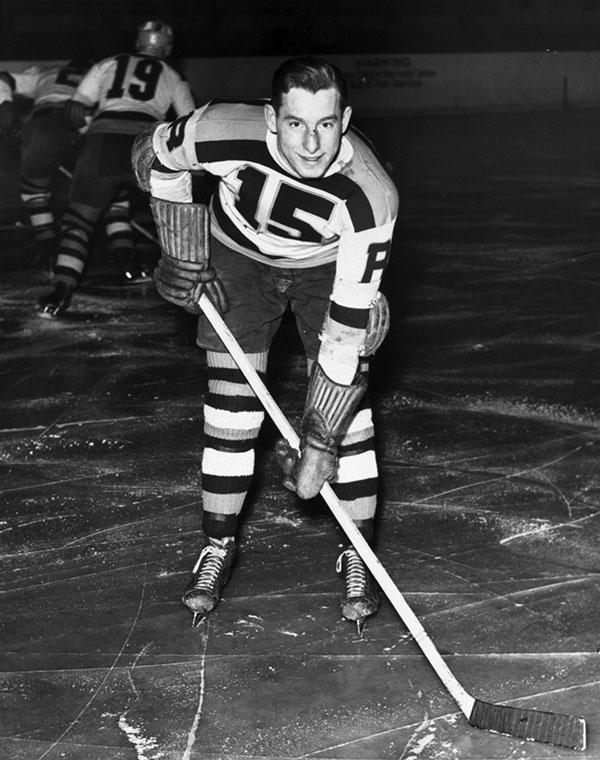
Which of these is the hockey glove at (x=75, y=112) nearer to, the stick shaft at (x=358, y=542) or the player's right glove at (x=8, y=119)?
the player's right glove at (x=8, y=119)

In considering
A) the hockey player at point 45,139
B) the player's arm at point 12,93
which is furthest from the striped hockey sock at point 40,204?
the player's arm at point 12,93

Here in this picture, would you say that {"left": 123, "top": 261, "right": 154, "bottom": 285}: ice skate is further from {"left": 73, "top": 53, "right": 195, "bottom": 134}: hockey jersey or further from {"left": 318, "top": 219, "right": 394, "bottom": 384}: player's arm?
{"left": 318, "top": 219, "right": 394, "bottom": 384}: player's arm

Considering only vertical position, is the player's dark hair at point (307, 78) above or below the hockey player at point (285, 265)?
above

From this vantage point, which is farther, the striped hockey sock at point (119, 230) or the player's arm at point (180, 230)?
the striped hockey sock at point (119, 230)

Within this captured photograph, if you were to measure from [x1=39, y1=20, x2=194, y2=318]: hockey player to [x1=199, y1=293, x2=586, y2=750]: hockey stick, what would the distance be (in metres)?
3.59

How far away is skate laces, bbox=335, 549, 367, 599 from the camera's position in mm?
3574

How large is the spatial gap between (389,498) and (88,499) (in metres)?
1.06

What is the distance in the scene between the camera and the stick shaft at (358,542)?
3113 mm

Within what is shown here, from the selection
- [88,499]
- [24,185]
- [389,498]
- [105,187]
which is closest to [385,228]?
[389,498]

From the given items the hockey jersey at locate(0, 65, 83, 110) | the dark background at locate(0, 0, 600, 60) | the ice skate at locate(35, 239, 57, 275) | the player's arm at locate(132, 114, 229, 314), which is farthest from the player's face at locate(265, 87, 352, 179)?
the dark background at locate(0, 0, 600, 60)

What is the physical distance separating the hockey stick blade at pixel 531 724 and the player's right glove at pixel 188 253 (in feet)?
4.33

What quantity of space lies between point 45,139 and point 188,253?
14.4ft

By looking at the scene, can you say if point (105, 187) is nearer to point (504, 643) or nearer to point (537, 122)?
point (504, 643)

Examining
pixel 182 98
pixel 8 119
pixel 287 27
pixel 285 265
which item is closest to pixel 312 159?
pixel 285 265
